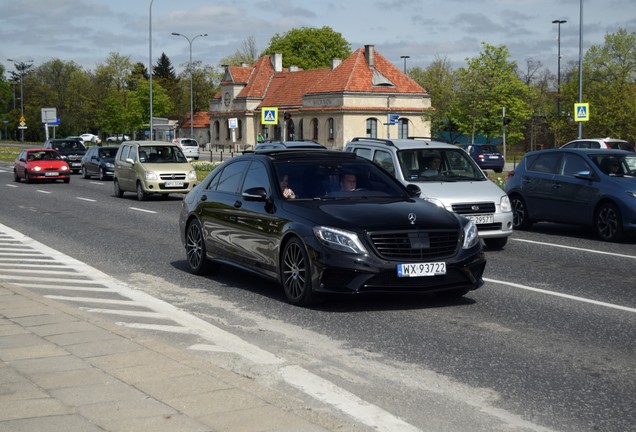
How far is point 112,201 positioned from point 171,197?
2822 mm

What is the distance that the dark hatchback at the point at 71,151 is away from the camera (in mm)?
51344

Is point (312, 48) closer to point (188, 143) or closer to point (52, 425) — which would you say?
point (188, 143)

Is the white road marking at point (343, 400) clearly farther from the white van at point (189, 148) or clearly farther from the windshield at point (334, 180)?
the white van at point (189, 148)

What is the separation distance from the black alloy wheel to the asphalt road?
177 mm

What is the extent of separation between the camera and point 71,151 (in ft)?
172

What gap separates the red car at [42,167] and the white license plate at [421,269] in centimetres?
3311

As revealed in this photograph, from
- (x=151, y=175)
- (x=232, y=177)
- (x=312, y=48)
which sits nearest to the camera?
(x=232, y=177)

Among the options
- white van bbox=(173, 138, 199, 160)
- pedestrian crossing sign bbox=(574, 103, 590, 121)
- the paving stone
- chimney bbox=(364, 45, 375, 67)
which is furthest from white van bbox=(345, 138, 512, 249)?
chimney bbox=(364, 45, 375, 67)

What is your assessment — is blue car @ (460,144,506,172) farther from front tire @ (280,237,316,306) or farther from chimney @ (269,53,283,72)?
chimney @ (269,53,283,72)

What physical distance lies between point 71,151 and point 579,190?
39.8 metres

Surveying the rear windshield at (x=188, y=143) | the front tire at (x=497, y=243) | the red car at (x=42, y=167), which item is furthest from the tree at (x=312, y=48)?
the front tire at (x=497, y=243)

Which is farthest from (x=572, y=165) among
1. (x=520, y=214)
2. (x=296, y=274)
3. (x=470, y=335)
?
(x=470, y=335)

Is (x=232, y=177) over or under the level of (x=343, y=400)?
over

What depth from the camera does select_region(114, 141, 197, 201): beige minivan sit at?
28.0m
